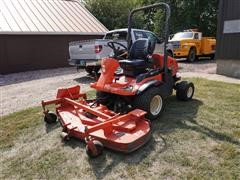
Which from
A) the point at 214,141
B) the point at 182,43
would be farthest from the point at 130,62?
the point at 182,43

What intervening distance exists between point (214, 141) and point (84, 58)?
23.1ft

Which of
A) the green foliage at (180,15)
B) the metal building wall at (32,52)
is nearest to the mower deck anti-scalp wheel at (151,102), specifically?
the metal building wall at (32,52)

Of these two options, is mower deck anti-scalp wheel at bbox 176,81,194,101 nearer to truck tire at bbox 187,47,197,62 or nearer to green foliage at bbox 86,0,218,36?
truck tire at bbox 187,47,197,62

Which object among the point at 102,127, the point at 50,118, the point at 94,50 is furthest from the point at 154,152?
the point at 94,50

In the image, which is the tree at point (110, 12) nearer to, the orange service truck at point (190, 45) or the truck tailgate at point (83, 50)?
the orange service truck at point (190, 45)

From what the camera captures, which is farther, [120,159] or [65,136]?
[65,136]

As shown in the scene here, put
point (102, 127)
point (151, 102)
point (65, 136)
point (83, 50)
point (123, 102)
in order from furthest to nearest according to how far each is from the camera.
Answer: point (83, 50) → point (123, 102) → point (151, 102) → point (65, 136) → point (102, 127)

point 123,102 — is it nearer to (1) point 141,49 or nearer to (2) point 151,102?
(2) point 151,102

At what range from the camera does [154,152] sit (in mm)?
4047

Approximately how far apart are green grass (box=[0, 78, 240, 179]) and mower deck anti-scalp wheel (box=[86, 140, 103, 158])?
91 millimetres

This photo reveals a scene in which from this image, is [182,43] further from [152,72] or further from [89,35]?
[152,72]

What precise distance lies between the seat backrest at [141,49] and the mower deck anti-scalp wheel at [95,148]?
2467 mm

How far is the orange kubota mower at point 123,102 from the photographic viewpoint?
4059 millimetres

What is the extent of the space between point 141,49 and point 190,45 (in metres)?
10.5
